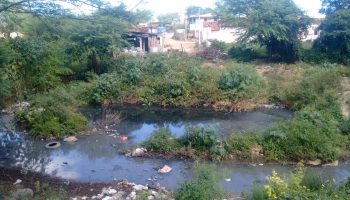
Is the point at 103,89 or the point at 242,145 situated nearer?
the point at 242,145

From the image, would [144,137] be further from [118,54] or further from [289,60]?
[289,60]

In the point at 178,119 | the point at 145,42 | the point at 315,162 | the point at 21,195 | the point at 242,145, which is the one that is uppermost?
the point at 145,42

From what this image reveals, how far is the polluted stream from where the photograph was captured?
7262 mm

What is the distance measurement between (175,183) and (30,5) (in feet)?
14.2

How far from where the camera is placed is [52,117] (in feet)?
32.5

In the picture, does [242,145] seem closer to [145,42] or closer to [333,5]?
[333,5]

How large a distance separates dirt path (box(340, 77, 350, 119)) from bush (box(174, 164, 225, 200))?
6.08 m

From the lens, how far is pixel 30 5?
6.58 m

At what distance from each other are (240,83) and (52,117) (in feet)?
21.4

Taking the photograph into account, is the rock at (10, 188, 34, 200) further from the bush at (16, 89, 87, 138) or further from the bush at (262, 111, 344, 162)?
the bush at (262, 111, 344, 162)

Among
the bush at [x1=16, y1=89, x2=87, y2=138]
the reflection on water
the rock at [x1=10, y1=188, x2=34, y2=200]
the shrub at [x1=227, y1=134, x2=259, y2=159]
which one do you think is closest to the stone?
the shrub at [x1=227, y1=134, x2=259, y2=159]

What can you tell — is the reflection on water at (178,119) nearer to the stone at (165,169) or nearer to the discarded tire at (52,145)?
the discarded tire at (52,145)

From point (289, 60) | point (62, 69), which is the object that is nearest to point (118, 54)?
point (62, 69)

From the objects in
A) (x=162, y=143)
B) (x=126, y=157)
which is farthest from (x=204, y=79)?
(x=126, y=157)
